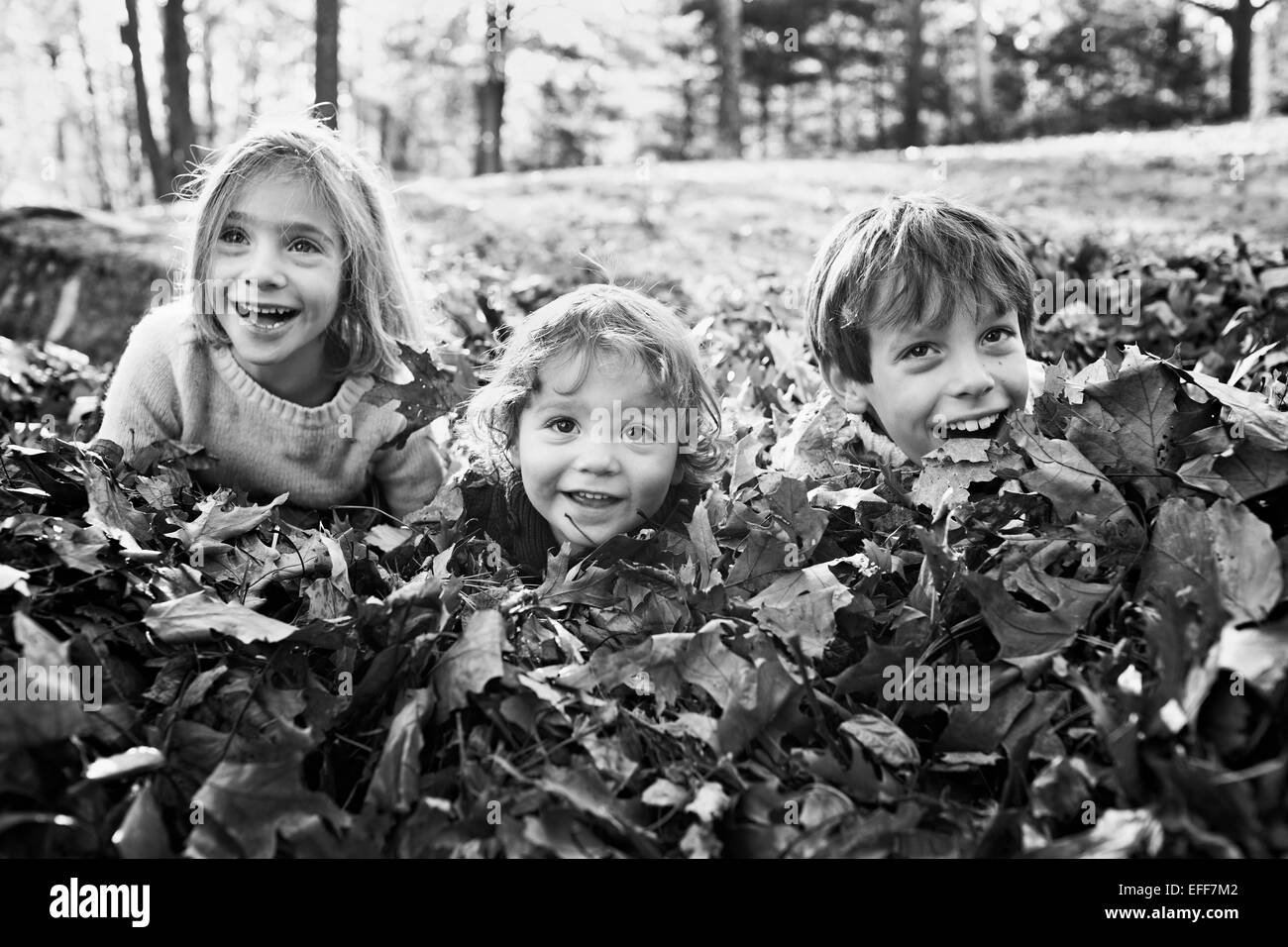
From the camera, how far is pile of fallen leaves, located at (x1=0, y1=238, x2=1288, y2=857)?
4.84 ft

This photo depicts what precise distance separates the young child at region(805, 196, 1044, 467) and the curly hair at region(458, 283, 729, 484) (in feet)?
1.39

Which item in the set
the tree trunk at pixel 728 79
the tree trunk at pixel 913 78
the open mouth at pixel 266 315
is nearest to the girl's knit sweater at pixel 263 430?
the open mouth at pixel 266 315

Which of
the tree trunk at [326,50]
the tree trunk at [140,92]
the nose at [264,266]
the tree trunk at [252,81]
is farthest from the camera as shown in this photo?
the tree trunk at [252,81]

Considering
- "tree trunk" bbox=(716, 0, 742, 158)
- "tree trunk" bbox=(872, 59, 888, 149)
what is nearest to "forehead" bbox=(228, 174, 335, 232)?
"tree trunk" bbox=(716, 0, 742, 158)

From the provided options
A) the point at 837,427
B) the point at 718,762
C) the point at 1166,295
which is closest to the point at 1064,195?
the point at 1166,295

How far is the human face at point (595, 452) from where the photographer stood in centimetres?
251

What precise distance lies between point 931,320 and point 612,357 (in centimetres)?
78

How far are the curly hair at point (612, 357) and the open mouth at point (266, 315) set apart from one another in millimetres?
720

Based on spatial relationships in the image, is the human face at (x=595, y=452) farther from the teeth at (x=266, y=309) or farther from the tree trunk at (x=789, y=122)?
the tree trunk at (x=789, y=122)

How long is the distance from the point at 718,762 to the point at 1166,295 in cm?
343

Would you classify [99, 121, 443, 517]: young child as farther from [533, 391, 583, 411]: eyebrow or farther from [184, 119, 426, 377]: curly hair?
[533, 391, 583, 411]: eyebrow

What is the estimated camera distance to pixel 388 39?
20.5 metres

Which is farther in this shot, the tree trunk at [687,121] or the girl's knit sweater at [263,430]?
the tree trunk at [687,121]

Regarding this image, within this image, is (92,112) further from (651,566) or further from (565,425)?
(651,566)
